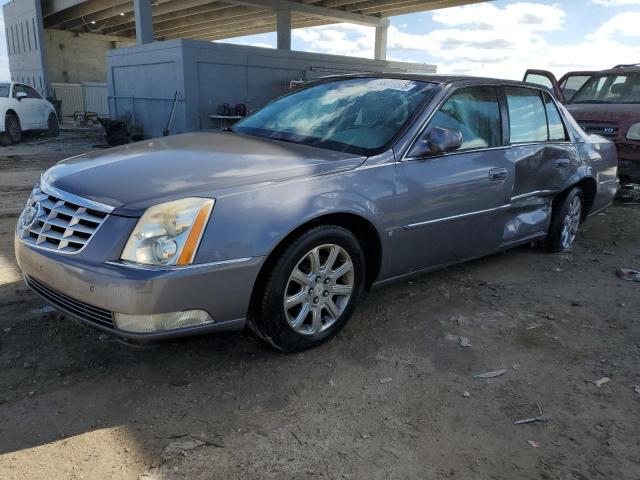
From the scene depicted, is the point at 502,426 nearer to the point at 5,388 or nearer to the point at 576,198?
the point at 5,388

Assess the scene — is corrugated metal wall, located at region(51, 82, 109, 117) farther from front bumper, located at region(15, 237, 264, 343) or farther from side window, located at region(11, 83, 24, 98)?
front bumper, located at region(15, 237, 264, 343)

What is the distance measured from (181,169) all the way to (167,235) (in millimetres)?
529

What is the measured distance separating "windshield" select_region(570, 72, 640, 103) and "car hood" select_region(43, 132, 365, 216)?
726cm

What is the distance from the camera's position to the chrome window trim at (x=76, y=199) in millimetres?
2592

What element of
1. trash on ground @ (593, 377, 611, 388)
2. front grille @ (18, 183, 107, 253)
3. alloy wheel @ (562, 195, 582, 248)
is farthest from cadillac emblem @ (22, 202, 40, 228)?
alloy wheel @ (562, 195, 582, 248)

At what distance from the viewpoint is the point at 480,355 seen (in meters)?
3.27

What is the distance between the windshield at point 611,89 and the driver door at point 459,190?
5660 millimetres

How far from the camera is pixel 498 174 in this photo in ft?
13.2

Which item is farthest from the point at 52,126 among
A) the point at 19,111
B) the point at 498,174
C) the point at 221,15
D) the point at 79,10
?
the point at 498,174

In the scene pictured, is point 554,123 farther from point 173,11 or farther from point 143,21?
point 173,11

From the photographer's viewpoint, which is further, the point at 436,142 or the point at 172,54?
the point at 172,54

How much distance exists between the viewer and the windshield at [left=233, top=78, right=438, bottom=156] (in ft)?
11.5

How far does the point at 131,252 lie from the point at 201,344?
950 millimetres

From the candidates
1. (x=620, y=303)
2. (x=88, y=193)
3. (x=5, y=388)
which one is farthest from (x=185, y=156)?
(x=620, y=303)
